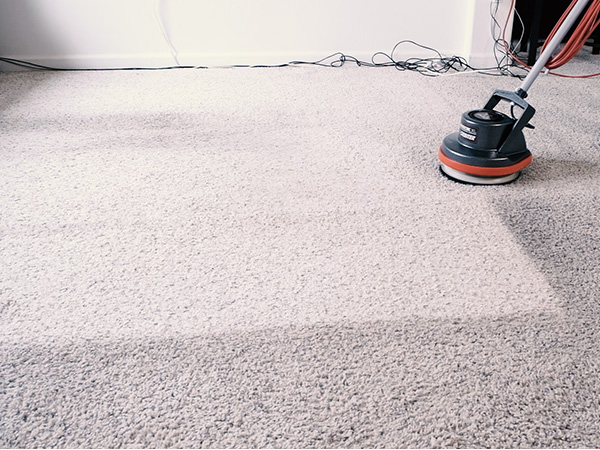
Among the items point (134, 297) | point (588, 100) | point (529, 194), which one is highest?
point (134, 297)

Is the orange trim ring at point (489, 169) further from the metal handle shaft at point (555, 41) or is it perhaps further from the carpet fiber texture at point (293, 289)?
the metal handle shaft at point (555, 41)

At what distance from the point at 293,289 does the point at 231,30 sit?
6.55 ft

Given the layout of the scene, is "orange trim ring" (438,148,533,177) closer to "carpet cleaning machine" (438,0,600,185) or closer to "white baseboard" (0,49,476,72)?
"carpet cleaning machine" (438,0,600,185)

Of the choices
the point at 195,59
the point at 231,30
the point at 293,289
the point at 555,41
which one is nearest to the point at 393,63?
the point at 231,30

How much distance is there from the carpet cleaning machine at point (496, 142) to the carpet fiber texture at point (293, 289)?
5cm

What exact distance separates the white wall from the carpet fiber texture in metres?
1.00

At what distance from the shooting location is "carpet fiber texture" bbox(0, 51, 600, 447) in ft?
2.33

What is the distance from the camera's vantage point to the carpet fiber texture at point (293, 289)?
2.33 ft

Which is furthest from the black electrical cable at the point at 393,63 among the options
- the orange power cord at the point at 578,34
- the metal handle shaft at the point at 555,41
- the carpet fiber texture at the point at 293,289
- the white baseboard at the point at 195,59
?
the metal handle shaft at the point at 555,41

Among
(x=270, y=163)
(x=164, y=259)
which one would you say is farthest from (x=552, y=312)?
(x=270, y=163)

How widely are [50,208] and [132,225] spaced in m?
0.24

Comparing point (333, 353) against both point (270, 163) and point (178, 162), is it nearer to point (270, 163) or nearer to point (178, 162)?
point (270, 163)

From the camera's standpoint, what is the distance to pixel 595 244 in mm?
1062

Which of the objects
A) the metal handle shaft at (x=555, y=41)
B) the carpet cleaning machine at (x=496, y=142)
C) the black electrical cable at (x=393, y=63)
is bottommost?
the black electrical cable at (x=393, y=63)
